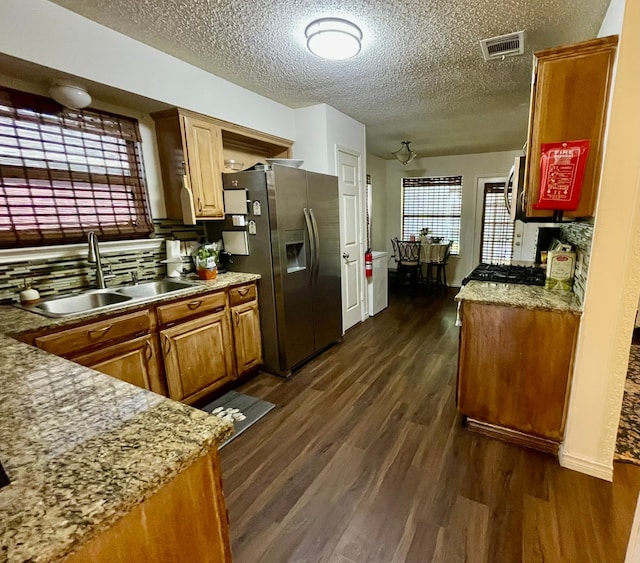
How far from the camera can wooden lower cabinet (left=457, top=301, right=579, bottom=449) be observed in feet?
5.79

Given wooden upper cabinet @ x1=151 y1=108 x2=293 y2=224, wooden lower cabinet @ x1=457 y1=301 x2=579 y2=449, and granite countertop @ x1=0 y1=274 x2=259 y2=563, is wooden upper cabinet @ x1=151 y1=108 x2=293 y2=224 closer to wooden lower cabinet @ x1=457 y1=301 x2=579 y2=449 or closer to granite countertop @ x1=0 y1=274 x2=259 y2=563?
granite countertop @ x1=0 y1=274 x2=259 y2=563

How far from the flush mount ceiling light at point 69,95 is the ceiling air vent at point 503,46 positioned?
250 centimetres

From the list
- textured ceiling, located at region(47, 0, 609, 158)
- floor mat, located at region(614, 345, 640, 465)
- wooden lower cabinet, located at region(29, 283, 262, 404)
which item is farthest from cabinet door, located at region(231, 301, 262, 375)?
floor mat, located at region(614, 345, 640, 465)

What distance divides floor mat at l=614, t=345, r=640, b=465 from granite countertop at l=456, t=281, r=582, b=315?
852 millimetres

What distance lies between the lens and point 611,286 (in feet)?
5.04

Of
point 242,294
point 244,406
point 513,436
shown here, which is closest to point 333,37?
point 242,294

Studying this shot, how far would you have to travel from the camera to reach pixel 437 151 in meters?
5.66

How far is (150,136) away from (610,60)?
285 centimetres

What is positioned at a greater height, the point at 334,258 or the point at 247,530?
the point at 334,258

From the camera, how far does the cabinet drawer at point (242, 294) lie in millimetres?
2574

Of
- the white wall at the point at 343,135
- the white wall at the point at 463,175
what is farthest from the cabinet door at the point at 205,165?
the white wall at the point at 463,175

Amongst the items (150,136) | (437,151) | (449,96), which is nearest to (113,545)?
(150,136)

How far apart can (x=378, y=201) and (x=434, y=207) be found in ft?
3.48

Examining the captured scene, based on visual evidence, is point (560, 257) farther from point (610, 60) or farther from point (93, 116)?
point (93, 116)
